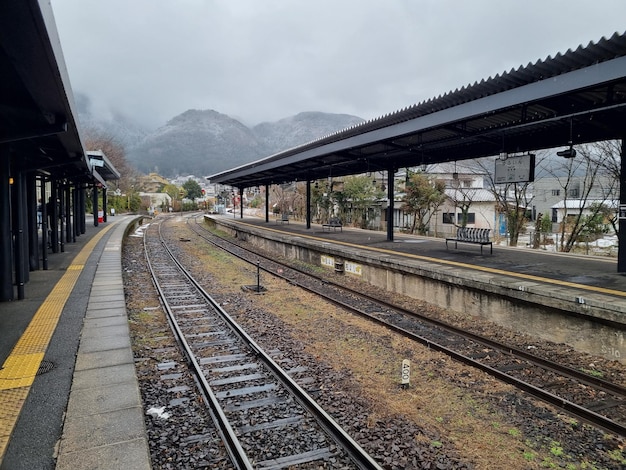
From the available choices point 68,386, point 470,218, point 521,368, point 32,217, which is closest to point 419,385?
point 521,368

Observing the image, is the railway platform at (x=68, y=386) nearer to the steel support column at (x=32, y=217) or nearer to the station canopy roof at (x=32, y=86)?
the station canopy roof at (x=32, y=86)

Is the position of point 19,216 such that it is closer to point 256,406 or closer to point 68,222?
point 256,406

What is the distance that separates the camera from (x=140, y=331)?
7254 mm

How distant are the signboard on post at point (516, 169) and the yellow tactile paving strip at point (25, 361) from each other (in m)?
9.17

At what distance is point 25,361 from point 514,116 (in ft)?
31.0

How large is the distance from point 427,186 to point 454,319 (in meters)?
18.0

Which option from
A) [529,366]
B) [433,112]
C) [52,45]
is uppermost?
[433,112]

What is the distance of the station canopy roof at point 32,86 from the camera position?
10.3ft

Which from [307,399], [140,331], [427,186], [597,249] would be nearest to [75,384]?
[307,399]

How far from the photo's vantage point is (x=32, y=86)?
4824 mm

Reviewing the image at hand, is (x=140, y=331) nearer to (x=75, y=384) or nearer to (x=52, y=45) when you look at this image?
(x=75, y=384)

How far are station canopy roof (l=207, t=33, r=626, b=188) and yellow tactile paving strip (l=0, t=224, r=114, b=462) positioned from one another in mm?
7807

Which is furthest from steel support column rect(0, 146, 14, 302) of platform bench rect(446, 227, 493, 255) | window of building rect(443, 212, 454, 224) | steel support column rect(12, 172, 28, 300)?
window of building rect(443, 212, 454, 224)

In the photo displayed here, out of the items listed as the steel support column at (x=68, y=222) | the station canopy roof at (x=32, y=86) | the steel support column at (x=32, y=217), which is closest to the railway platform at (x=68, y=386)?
the station canopy roof at (x=32, y=86)
